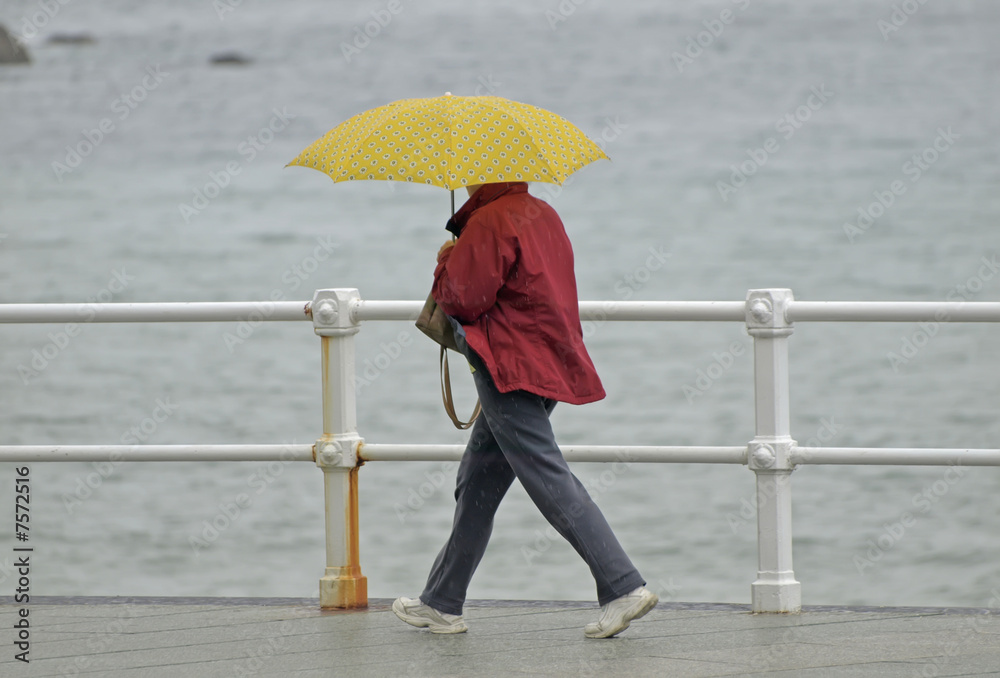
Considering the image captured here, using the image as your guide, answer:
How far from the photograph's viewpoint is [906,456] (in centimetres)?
494

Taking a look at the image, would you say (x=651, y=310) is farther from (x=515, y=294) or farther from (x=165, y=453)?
(x=165, y=453)

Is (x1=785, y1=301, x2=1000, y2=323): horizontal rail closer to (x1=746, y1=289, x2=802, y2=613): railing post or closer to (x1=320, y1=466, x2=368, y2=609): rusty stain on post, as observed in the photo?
(x1=746, y1=289, x2=802, y2=613): railing post

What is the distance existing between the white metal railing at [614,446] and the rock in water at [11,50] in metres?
49.7

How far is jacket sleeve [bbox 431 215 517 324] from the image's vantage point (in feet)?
14.5

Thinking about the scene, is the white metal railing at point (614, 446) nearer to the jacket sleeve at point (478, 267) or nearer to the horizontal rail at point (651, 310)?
the horizontal rail at point (651, 310)

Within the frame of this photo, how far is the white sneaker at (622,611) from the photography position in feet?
15.1

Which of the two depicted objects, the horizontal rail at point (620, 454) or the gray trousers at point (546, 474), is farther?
the horizontal rail at point (620, 454)

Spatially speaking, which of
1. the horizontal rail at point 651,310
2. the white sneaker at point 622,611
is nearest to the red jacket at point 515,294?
the horizontal rail at point 651,310

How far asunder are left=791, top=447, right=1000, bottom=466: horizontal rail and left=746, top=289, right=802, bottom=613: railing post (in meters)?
0.12

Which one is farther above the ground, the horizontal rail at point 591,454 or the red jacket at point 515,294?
the red jacket at point 515,294

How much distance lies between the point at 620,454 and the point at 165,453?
1634 mm

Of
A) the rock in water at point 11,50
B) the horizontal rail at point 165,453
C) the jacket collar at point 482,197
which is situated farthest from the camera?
the rock in water at point 11,50

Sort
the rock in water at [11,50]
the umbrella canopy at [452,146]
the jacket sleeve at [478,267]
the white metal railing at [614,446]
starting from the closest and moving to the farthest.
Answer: the umbrella canopy at [452,146] → the jacket sleeve at [478,267] → the white metal railing at [614,446] → the rock in water at [11,50]

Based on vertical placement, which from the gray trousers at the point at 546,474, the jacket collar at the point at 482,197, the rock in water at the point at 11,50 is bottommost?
the gray trousers at the point at 546,474
